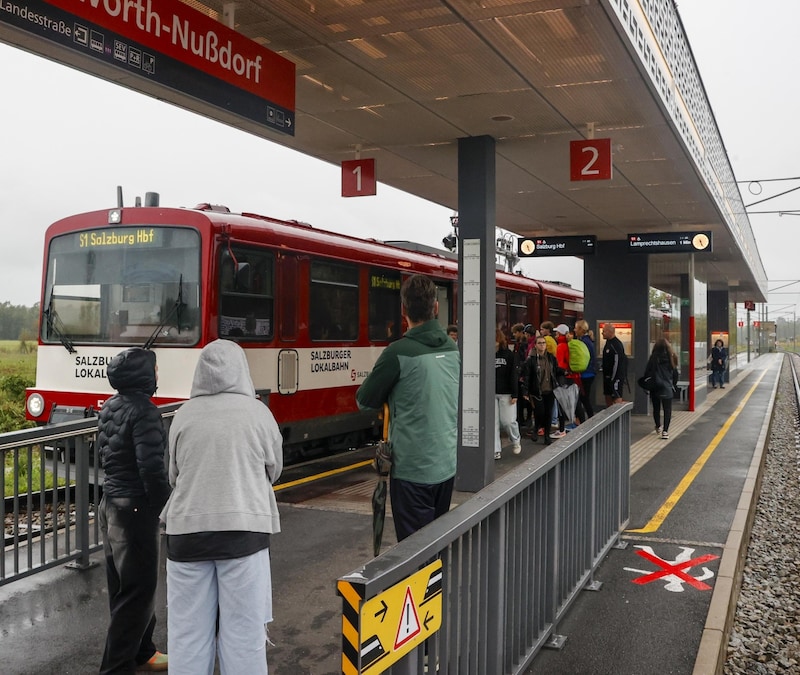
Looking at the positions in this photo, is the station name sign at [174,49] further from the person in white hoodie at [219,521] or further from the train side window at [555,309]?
the train side window at [555,309]

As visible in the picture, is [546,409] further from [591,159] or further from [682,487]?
[591,159]

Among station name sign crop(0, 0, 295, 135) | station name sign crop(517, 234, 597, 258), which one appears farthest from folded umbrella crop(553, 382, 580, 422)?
station name sign crop(0, 0, 295, 135)

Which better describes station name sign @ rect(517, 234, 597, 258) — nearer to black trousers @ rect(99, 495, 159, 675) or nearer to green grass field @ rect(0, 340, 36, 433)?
green grass field @ rect(0, 340, 36, 433)

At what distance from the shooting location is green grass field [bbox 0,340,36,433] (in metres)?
13.5

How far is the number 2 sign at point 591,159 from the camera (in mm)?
8289

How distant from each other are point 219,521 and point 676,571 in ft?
13.3

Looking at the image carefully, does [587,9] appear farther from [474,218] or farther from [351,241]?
[351,241]

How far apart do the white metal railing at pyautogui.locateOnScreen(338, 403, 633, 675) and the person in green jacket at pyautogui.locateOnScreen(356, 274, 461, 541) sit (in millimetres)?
423

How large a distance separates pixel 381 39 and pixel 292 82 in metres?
0.79

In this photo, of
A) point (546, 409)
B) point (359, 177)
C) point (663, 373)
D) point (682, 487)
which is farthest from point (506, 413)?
point (359, 177)

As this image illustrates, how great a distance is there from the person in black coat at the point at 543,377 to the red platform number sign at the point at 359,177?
153 inches

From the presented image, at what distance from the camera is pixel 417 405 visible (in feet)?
13.1

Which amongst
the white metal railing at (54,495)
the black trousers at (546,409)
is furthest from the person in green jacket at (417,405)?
the black trousers at (546,409)

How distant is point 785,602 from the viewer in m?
6.10
